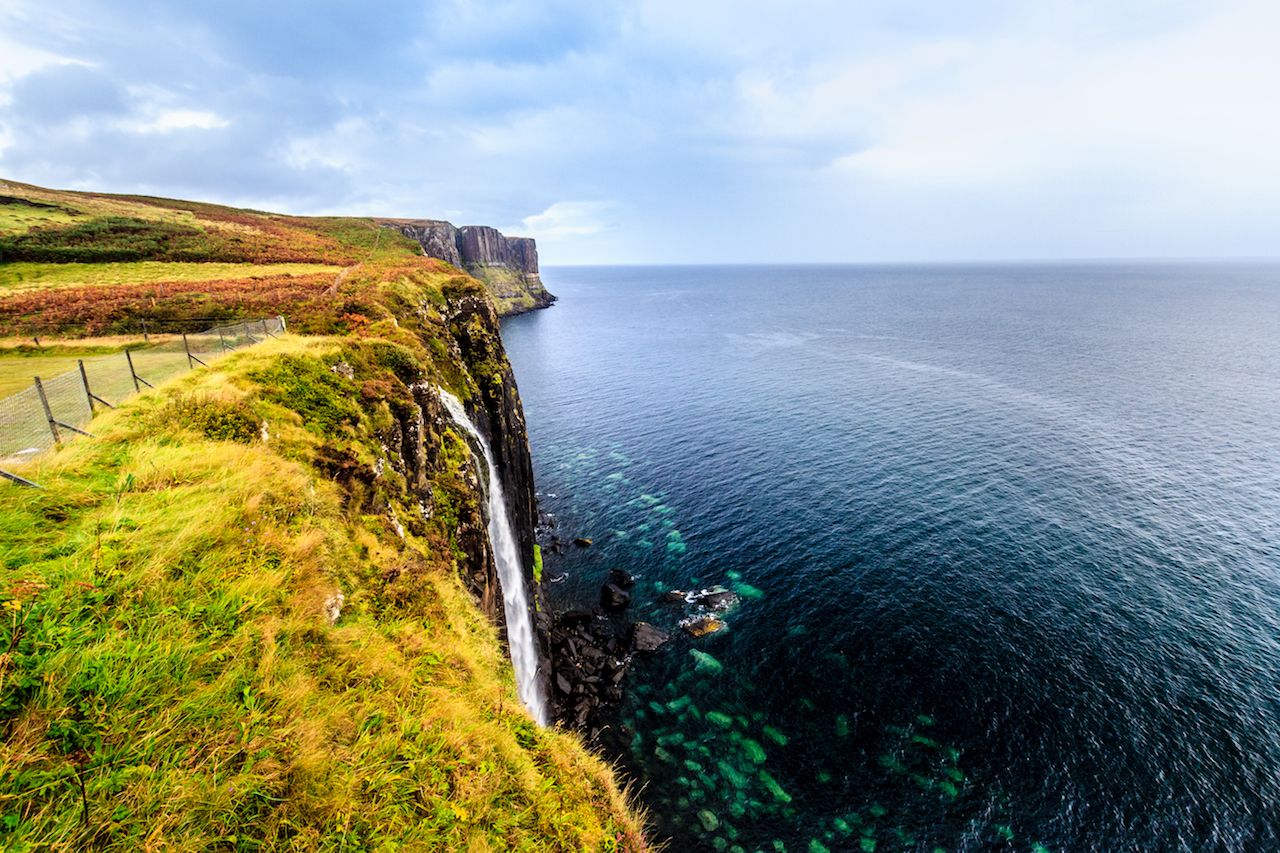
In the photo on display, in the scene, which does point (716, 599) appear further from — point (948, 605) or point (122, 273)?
point (122, 273)

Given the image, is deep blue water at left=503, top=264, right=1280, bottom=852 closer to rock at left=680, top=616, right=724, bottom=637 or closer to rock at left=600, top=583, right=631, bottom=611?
rock at left=680, top=616, right=724, bottom=637

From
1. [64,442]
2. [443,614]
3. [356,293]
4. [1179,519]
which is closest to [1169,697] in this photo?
[1179,519]

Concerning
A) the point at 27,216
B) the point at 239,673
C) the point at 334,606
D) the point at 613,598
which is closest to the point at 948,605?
the point at 613,598

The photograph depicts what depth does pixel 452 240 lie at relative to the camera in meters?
187

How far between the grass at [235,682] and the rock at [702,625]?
24644 mm

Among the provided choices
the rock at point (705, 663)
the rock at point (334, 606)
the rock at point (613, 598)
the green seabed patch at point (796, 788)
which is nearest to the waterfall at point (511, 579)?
the green seabed patch at point (796, 788)

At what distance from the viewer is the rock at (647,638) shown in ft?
112

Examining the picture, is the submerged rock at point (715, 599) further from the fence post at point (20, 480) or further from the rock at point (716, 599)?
the fence post at point (20, 480)

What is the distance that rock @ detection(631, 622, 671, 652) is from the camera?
3412cm

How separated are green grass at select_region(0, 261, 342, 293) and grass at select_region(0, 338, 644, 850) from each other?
143 feet

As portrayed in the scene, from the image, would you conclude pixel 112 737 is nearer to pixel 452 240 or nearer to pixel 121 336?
pixel 121 336

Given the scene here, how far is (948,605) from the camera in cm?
3650

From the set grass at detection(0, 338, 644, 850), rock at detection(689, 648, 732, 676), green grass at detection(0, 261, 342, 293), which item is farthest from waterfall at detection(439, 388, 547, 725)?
green grass at detection(0, 261, 342, 293)

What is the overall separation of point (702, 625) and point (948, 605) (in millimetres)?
18257
